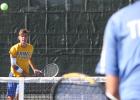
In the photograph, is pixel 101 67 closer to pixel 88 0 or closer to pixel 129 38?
pixel 129 38

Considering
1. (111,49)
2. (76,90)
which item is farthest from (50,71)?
(111,49)

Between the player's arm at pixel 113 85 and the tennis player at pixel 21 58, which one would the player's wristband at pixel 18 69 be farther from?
the player's arm at pixel 113 85

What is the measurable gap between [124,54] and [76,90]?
3731mm

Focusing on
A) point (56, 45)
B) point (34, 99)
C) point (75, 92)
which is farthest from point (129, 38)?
point (56, 45)

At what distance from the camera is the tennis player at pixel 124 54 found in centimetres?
368

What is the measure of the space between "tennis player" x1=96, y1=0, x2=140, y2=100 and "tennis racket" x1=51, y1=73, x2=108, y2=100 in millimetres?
2244

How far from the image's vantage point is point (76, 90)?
7406 millimetres

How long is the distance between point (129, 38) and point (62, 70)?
1056cm

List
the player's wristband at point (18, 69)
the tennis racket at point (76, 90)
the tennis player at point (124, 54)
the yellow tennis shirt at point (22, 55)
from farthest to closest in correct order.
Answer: the yellow tennis shirt at point (22, 55) → the player's wristband at point (18, 69) → the tennis racket at point (76, 90) → the tennis player at point (124, 54)

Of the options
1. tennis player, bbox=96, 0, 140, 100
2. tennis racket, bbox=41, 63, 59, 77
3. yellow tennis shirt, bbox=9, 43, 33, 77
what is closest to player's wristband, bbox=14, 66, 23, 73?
yellow tennis shirt, bbox=9, 43, 33, 77

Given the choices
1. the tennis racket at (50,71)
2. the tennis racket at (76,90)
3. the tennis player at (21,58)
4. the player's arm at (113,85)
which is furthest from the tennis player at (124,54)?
the tennis racket at (50,71)

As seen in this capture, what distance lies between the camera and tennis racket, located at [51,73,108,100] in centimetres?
643

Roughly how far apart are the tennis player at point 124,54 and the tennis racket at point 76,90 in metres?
2.24

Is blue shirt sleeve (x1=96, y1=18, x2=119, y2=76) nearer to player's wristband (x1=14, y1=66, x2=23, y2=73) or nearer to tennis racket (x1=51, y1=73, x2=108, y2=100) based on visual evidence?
tennis racket (x1=51, y1=73, x2=108, y2=100)
